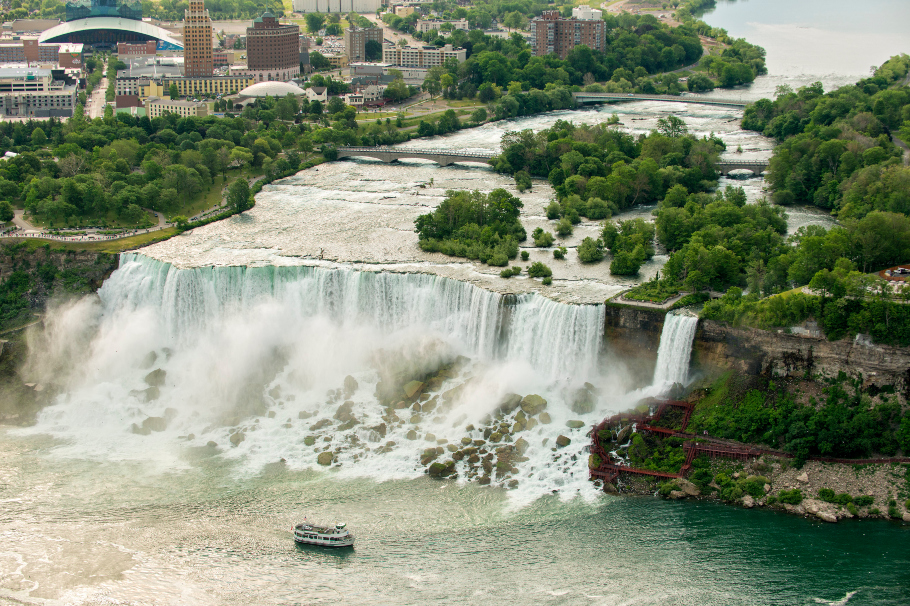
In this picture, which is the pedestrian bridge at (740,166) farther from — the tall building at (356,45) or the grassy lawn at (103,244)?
the tall building at (356,45)

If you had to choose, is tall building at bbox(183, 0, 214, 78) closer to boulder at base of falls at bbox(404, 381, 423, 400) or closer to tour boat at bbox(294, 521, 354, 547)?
boulder at base of falls at bbox(404, 381, 423, 400)

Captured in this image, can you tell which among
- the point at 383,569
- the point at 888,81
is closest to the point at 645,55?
the point at 888,81


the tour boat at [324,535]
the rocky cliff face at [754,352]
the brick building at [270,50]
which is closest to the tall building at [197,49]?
the brick building at [270,50]

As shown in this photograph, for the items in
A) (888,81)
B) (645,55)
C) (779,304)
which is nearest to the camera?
(779,304)

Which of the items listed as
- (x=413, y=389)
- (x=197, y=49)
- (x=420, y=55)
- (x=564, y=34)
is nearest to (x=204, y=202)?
(x=413, y=389)

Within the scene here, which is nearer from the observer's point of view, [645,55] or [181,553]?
[181,553]

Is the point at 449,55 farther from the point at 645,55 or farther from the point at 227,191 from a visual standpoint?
the point at 227,191
